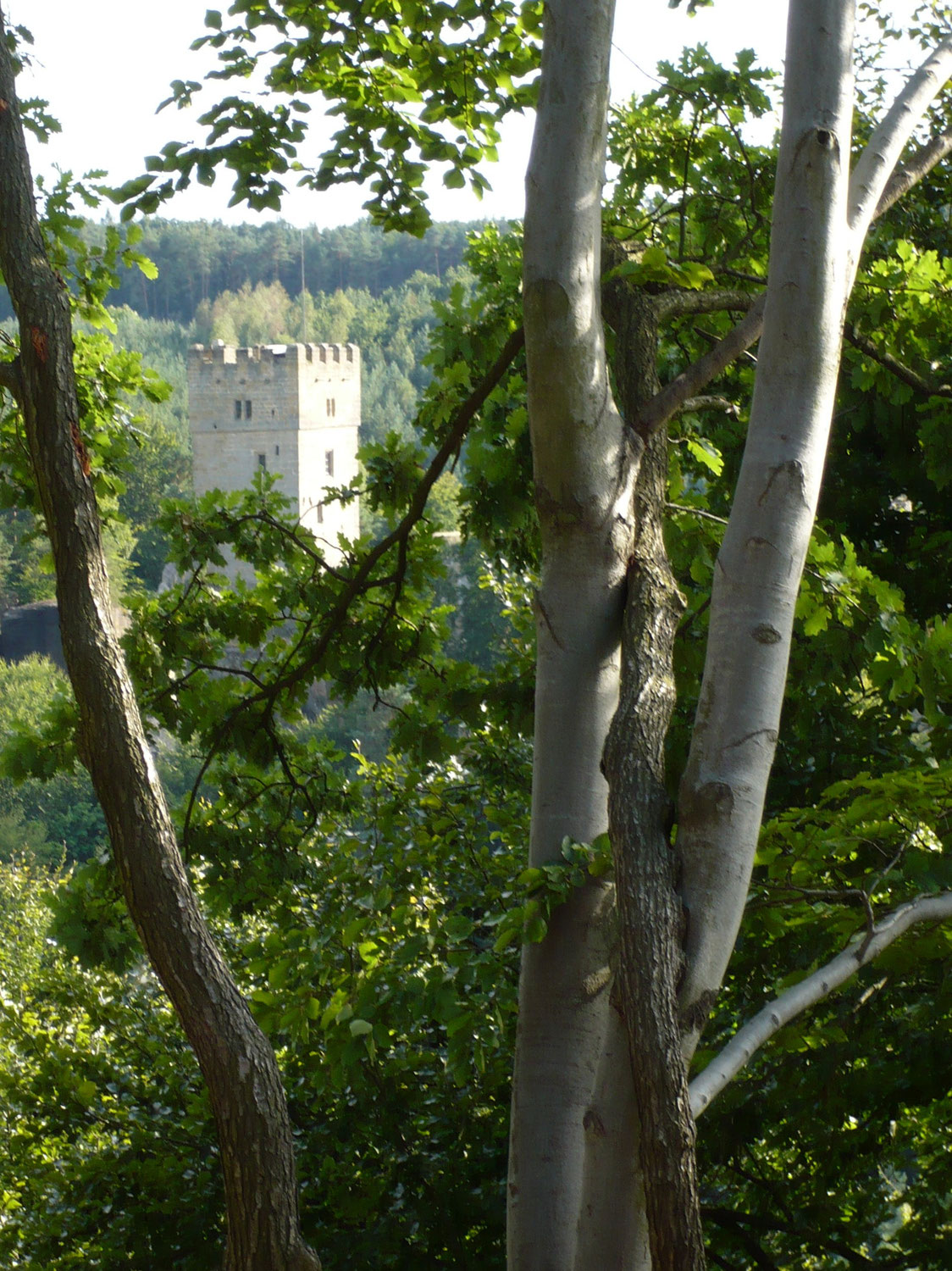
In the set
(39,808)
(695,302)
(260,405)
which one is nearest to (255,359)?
(260,405)

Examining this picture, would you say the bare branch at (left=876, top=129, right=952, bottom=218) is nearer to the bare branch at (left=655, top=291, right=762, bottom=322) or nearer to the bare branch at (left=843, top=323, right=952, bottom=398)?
the bare branch at (left=655, top=291, right=762, bottom=322)

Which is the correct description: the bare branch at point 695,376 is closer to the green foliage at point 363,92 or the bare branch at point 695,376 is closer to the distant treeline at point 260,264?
the green foliage at point 363,92

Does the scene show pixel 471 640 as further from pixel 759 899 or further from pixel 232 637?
pixel 759 899

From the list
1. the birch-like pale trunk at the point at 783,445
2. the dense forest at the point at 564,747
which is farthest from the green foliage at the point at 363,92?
the birch-like pale trunk at the point at 783,445

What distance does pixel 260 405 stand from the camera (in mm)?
40062

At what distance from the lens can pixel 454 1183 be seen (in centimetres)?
376

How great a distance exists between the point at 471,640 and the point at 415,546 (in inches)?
1188

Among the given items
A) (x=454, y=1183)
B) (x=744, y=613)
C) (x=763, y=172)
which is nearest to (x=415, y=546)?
(x=763, y=172)

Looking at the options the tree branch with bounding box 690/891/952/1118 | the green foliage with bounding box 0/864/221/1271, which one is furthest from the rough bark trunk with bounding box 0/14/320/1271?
the green foliage with bounding box 0/864/221/1271

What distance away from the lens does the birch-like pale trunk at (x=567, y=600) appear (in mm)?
1955

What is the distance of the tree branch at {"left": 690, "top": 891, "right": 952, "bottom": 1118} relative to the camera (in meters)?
1.64

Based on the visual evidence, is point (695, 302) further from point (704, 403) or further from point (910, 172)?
point (910, 172)

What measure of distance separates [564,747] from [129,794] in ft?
3.21

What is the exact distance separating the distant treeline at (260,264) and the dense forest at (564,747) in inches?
3005
